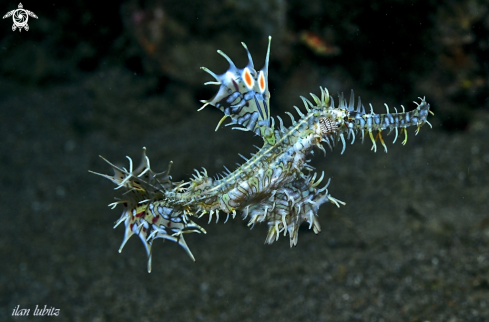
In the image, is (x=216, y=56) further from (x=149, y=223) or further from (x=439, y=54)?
(x=149, y=223)

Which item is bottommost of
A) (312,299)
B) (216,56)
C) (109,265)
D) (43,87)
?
(312,299)

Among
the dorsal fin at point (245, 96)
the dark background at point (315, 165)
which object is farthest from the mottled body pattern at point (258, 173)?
the dark background at point (315, 165)

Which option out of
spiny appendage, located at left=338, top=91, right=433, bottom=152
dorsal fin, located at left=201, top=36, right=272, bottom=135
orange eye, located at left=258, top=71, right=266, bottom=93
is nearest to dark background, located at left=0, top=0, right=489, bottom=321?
→ dorsal fin, located at left=201, top=36, right=272, bottom=135

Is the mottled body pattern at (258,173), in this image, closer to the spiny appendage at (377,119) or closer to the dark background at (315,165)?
the spiny appendage at (377,119)

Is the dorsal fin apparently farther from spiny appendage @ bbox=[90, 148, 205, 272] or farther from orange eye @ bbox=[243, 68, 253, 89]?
spiny appendage @ bbox=[90, 148, 205, 272]

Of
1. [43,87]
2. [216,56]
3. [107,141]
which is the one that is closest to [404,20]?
[216,56]
